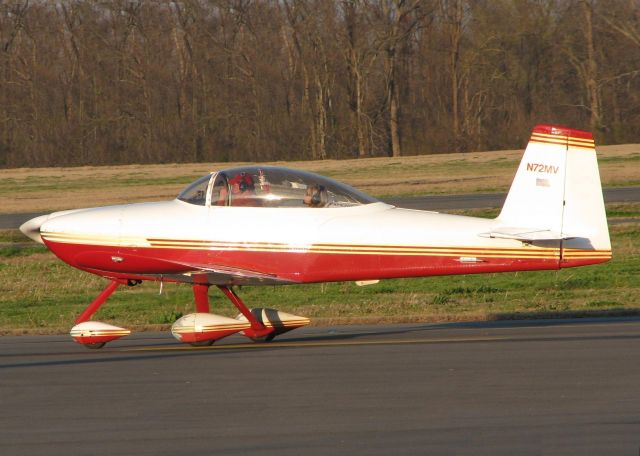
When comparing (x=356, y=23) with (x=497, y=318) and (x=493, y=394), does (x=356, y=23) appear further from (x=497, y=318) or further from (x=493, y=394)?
(x=493, y=394)

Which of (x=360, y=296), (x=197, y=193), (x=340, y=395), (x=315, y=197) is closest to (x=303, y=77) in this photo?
(x=360, y=296)

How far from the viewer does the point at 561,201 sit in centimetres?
1109

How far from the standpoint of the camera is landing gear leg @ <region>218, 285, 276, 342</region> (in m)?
12.2

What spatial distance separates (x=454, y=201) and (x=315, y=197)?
63.6 feet

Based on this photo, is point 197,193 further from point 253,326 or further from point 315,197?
point 253,326

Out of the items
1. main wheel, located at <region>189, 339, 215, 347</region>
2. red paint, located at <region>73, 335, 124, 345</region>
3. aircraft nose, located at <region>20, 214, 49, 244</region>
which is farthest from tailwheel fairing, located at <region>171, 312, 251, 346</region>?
aircraft nose, located at <region>20, 214, 49, 244</region>

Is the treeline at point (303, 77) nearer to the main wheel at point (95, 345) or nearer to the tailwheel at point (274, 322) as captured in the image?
the tailwheel at point (274, 322)

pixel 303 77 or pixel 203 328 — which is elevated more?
pixel 303 77

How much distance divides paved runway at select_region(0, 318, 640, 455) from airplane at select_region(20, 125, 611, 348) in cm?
76

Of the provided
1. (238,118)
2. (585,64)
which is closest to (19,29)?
(238,118)

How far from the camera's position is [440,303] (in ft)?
52.5

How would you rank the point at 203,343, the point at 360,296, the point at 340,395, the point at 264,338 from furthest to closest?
the point at 360,296
the point at 264,338
the point at 203,343
the point at 340,395

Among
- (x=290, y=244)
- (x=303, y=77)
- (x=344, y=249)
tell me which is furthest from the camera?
(x=303, y=77)

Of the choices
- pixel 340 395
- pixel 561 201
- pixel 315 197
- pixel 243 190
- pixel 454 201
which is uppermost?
pixel 243 190
